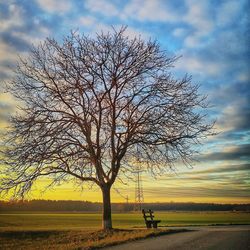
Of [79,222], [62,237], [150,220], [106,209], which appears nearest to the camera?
[62,237]

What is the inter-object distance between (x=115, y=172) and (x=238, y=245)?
11.8 metres

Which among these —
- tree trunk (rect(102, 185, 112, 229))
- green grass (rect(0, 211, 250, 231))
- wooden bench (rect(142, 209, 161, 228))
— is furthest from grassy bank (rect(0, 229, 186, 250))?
green grass (rect(0, 211, 250, 231))

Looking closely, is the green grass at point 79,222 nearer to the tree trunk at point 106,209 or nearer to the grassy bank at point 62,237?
the grassy bank at point 62,237

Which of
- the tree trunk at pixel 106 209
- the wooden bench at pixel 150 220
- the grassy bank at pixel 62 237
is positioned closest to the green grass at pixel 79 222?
the grassy bank at pixel 62 237

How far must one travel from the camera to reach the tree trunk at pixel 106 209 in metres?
24.7

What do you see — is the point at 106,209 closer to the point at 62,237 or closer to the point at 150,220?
the point at 150,220

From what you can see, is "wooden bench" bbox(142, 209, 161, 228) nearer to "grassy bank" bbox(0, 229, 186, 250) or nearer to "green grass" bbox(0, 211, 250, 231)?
"grassy bank" bbox(0, 229, 186, 250)

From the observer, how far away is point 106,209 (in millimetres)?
25000

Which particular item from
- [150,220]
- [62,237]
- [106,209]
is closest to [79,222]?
[150,220]

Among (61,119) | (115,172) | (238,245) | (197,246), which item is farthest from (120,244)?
(61,119)

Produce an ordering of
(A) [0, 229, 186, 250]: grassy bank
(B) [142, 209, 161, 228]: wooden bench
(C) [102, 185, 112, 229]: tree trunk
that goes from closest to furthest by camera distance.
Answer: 1. (A) [0, 229, 186, 250]: grassy bank
2. (C) [102, 185, 112, 229]: tree trunk
3. (B) [142, 209, 161, 228]: wooden bench

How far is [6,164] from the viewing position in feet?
76.7

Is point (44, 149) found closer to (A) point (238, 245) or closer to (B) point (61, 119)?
(B) point (61, 119)

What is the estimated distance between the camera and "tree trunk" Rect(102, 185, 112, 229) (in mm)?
24692
